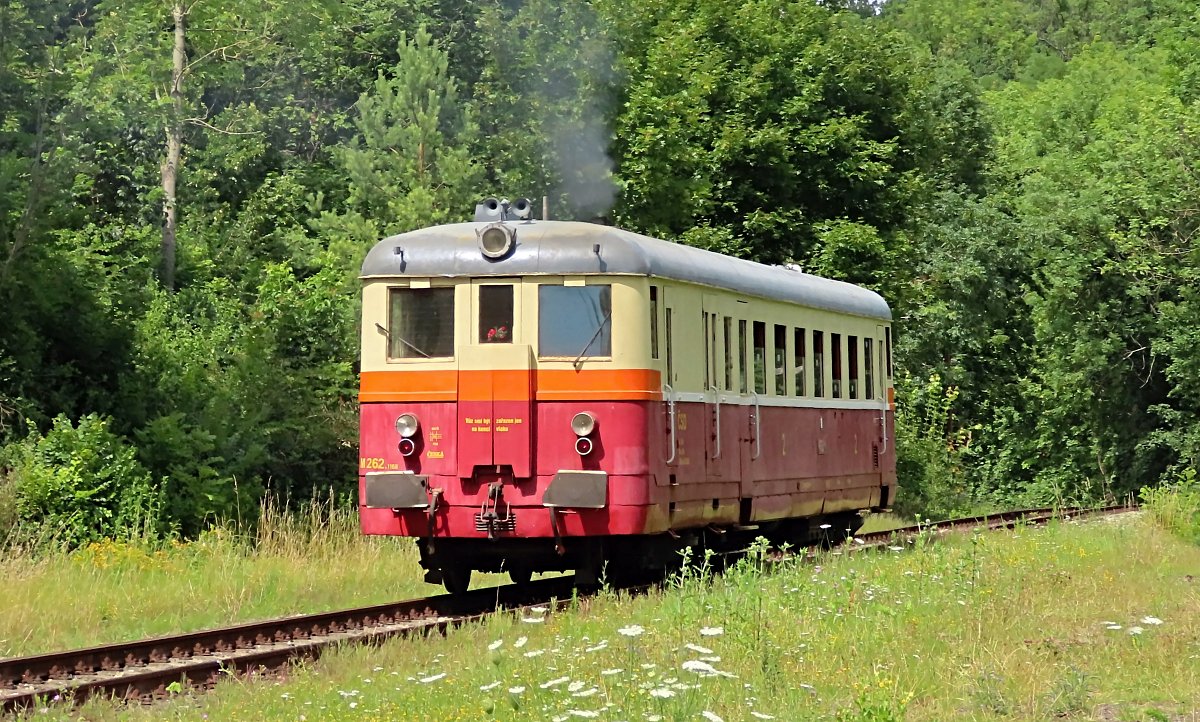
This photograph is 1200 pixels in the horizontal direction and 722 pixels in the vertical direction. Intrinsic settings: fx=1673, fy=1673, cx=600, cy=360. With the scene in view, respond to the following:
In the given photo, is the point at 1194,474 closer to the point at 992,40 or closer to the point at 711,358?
the point at 711,358

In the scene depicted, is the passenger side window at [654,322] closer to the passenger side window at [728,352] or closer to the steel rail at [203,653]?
the passenger side window at [728,352]

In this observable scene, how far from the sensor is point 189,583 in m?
14.5

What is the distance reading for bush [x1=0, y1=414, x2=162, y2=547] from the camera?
17.2 meters

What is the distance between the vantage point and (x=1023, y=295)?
36.7m

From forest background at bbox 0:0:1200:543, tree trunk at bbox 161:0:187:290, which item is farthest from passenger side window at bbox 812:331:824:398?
tree trunk at bbox 161:0:187:290

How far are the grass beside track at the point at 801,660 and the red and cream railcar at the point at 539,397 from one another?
1017 mm

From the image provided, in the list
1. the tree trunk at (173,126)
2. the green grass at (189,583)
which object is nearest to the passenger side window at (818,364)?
the green grass at (189,583)

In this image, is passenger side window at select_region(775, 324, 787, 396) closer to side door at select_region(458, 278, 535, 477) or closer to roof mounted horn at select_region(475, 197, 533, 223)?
roof mounted horn at select_region(475, 197, 533, 223)

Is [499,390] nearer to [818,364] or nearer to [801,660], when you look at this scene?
[801,660]

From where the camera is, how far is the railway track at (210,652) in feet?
31.3

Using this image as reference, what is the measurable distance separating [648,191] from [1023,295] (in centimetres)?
1303

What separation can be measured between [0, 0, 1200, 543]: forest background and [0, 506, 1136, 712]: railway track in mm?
5119

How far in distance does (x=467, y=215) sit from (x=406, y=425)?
57.3 feet

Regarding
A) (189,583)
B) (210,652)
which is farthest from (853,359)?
(210,652)
